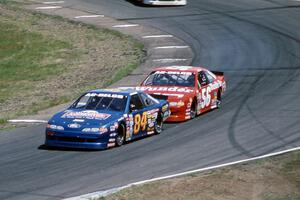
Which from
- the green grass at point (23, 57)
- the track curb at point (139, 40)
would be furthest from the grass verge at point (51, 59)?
the track curb at point (139, 40)

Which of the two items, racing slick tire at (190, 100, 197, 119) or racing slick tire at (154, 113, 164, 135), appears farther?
racing slick tire at (190, 100, 197, 119)

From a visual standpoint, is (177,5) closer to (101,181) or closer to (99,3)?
(99,3)

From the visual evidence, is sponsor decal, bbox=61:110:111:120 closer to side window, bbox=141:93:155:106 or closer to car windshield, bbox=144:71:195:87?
side window, bbox=141:93:155:106

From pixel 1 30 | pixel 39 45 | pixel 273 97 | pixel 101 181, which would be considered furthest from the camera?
pixel 1 30

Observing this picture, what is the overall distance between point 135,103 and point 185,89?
3.03 metres

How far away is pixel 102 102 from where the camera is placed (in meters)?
19.8

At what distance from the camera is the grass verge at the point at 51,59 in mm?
27844

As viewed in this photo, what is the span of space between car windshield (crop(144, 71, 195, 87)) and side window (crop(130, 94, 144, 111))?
9.78ft

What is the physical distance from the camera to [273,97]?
25.2 meters

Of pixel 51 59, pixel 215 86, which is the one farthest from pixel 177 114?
pixel 51 59

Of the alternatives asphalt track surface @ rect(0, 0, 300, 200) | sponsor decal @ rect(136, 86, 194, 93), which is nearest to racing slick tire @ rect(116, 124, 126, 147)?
asphalt track surface @ rect(0, 0, 300, 200)

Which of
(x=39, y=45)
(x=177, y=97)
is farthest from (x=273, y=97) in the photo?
(x=39, y=45)

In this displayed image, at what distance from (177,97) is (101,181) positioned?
7.08m

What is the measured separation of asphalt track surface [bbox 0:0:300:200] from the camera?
52.0 ft
